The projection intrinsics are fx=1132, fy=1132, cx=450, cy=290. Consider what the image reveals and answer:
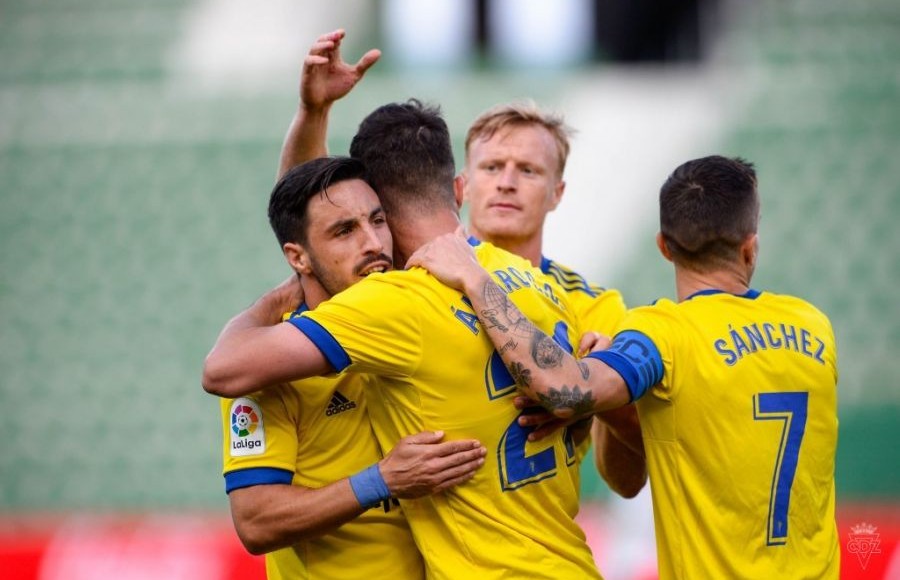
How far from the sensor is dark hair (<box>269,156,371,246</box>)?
347 cm

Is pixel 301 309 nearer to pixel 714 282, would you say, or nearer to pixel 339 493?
pixel 339 493

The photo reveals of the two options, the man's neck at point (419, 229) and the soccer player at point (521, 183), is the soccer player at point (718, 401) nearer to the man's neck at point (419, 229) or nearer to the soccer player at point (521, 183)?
the man's neck at point (419, 229)

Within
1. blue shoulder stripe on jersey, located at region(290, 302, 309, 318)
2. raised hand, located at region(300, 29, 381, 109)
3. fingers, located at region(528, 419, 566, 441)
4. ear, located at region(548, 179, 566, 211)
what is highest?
raised hand, located at region(300, 29, 381, 109)

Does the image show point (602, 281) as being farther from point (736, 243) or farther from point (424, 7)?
point (736, 243)

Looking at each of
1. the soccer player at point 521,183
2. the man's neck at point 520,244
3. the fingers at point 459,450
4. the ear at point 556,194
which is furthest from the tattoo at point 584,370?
the ear at point 556,194

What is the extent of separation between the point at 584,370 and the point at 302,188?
103cm

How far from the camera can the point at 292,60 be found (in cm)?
1234

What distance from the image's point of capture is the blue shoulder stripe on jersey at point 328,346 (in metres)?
3.10

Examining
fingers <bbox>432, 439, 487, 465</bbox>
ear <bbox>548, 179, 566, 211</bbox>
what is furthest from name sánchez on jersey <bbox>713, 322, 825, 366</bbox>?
ear <bbox>548, 179, 566, 211</bbox>

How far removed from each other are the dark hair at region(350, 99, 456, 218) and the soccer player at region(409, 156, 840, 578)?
0.21m

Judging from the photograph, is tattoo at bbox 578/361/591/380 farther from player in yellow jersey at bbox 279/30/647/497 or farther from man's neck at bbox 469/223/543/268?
man's neck at bbox 469/223/543/268

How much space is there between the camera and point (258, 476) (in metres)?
3.38

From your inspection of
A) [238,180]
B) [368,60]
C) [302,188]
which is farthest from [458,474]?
[238,180]

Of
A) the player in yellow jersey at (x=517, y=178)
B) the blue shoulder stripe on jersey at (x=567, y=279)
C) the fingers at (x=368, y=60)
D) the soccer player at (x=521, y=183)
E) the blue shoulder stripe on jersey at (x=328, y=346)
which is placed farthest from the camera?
the soccer player at (x=521, y=183)
